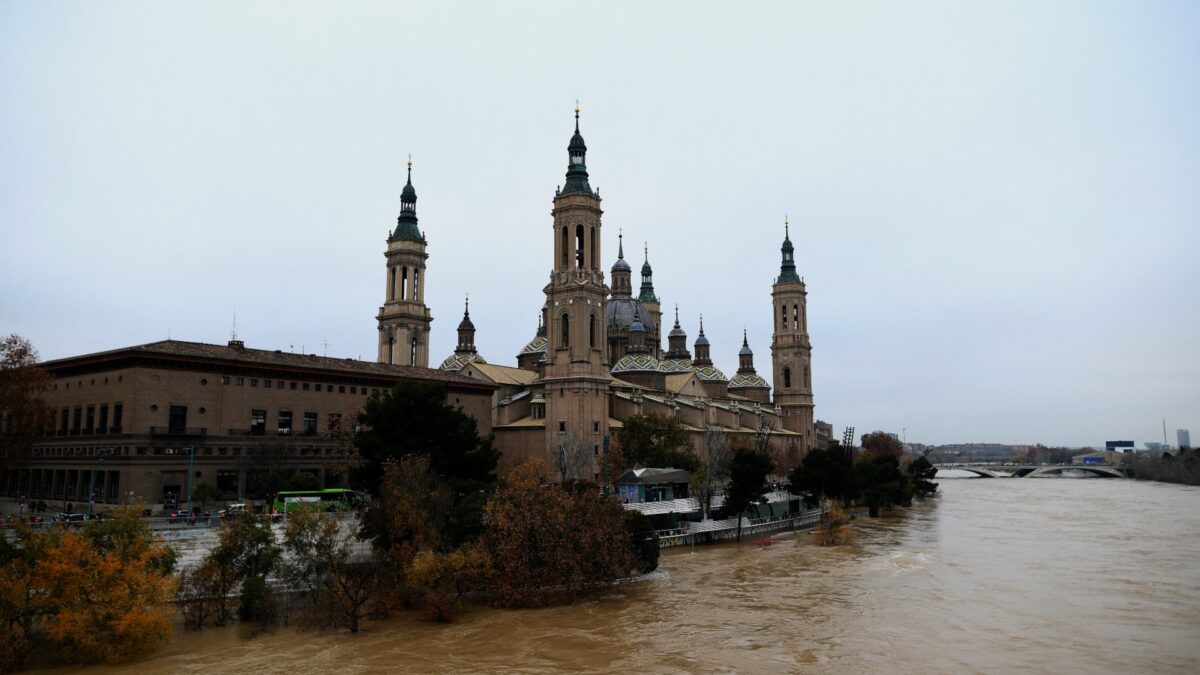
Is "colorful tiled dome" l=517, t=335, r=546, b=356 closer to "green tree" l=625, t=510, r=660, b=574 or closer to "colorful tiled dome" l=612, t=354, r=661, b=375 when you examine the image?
"colorful tiled dome" l=612, t=354, r=661, b=375

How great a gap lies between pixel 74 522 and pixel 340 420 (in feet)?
81.3

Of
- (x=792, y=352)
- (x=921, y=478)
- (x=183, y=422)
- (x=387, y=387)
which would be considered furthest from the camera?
(x=792, y=352)

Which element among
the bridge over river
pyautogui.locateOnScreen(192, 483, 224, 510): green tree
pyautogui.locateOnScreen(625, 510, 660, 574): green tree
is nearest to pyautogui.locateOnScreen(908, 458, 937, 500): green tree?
the bridge over river

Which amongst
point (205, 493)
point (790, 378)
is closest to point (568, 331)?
point (205, 493)

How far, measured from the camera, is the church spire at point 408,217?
99.4 m

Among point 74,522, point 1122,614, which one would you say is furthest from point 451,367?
point 1122,614

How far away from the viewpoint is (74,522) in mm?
41219

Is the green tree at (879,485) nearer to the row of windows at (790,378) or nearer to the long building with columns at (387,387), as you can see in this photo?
the long building with columns at (387,387)

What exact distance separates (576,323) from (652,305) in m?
52.5

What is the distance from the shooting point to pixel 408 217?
101 m

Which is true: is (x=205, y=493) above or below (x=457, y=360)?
below

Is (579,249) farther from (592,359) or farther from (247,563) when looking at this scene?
(247,563)

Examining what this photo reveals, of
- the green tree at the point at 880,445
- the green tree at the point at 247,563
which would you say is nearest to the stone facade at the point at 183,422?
the green tree at the point at 247,563

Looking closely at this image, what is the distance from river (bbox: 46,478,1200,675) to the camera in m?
28.6
